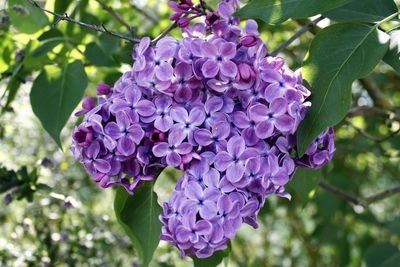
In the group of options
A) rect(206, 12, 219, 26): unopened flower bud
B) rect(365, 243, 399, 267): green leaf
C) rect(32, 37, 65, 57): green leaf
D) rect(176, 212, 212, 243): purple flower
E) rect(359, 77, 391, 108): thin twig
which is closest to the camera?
rect(176, 212, 212, 243): purple flower

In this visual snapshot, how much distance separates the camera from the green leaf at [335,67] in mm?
870

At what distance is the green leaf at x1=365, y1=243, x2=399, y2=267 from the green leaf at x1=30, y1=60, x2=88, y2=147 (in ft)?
3.28

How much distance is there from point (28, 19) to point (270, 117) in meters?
0.71

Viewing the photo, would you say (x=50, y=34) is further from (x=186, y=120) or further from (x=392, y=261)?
(x=392, y=261)

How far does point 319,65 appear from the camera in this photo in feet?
2.98

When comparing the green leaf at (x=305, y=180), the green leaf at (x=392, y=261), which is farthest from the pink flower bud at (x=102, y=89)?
the green leaf at (x=392, y=261)

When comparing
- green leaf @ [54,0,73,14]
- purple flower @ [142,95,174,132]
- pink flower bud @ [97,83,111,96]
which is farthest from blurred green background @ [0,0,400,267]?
purple flower @ [142,95,174,132]

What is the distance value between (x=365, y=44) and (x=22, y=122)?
4.40 ft

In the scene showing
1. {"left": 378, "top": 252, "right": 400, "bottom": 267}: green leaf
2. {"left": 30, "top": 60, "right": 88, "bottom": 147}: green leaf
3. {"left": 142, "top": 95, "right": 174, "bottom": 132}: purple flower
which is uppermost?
{"left": 142, "top": 95, "right": 174, "bottom": 132}: purple flower

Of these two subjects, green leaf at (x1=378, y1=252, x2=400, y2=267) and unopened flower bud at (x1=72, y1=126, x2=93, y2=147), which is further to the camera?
green leaf at (x1=378, y1=252, x2=400, y2=267)

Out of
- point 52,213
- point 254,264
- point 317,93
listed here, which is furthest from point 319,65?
point 52,213

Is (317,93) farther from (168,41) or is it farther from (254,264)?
(254,264)

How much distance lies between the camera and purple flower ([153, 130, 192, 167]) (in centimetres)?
86

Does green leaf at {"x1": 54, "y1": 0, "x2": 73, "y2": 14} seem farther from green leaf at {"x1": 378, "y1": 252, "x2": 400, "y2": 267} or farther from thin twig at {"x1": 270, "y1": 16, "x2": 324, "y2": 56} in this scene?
green leaf at {"x1": 378, "y1": 252, "x2": 400, "y2": 267}
